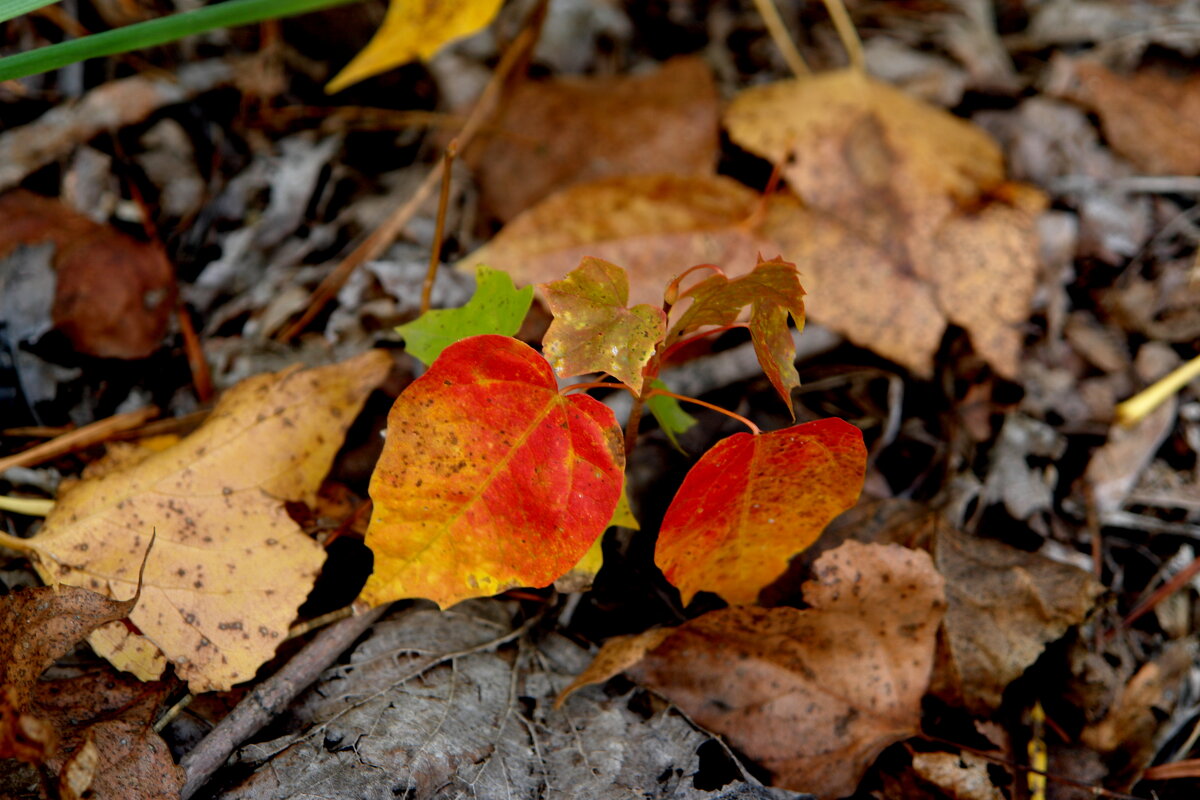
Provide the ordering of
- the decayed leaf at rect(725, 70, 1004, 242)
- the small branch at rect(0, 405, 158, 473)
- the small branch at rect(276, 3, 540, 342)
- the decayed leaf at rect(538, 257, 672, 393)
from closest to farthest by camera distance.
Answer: the decayed leaf at rect(538, 257, 672, 393), the small branch at rect(0, 405, 158, 473), the small branch at rect(276, 3, 540, 342), the decayed leaf at rect(725, 70, 1004, 242)

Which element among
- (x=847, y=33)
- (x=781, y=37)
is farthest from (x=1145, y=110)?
(x=781, y=37)

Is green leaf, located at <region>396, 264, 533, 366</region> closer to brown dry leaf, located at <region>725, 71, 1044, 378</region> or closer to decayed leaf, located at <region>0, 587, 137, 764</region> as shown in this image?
decayed leaf, located at <region>0, 587, 137, 764</region>

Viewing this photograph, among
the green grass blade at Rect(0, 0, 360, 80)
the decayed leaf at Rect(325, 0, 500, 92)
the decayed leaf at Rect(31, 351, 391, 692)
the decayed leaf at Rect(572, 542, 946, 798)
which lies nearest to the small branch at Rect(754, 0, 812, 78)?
the decayed leaf at Rect(325, 0, 500, 92)

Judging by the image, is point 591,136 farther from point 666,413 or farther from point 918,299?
point 666,413

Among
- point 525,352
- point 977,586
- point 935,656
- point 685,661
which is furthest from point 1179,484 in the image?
point 525,352

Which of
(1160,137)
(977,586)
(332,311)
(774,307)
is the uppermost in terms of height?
(774,307)

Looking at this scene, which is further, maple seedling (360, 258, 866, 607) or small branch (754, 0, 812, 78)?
small branch (754, 0, 812, 78)

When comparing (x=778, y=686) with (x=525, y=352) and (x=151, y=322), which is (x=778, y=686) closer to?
(x=525, y=352)
